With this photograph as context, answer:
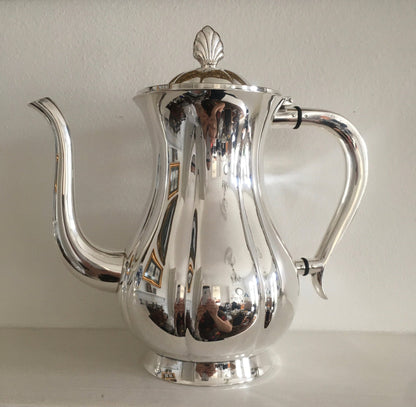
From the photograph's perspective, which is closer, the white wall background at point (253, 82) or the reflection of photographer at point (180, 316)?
the reflection of photographer at point (180, 316)

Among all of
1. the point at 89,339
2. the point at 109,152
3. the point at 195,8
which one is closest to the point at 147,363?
the point at 89,339

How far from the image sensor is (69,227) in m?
0.42

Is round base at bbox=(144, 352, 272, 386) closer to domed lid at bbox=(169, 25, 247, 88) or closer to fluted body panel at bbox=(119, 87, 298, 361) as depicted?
fluted body panel at bbox=(119, 87, 298, 361)

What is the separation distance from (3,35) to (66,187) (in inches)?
8.8

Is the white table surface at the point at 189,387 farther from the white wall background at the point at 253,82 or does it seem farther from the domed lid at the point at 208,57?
the domed lid at the point at 208,57

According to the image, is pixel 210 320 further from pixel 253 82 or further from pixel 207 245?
pixel 253 82

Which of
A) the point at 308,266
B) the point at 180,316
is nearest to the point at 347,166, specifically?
the point at 308,266

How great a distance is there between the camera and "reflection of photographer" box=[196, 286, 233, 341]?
0.38m

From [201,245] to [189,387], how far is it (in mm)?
110

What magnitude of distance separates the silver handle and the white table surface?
2.9 inches

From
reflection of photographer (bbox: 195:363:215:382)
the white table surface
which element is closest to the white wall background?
the white table surface

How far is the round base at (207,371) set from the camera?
403mm

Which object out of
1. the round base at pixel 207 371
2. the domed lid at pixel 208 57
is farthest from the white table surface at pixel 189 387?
the domed lid at pixel 208 57

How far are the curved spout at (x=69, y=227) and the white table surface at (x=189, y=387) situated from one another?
0.25 feet
